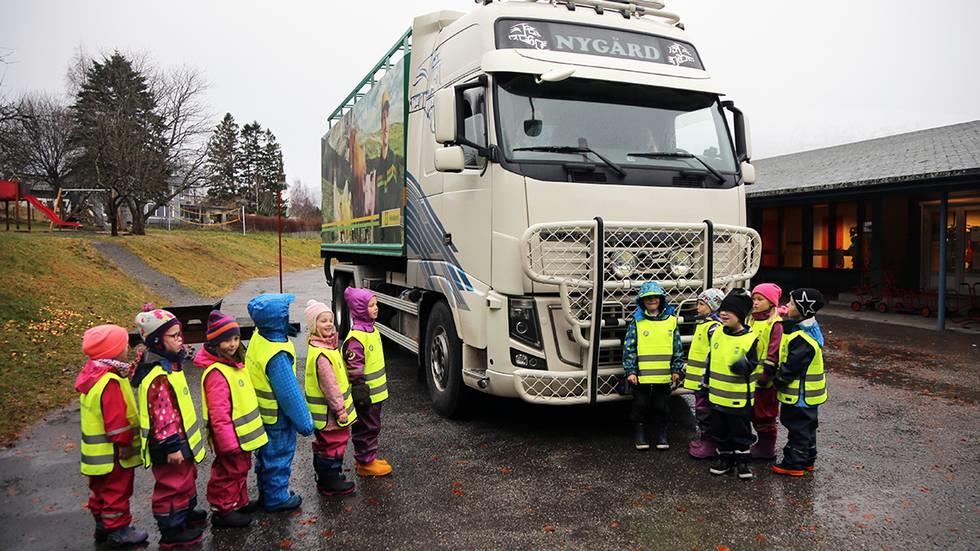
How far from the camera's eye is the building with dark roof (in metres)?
13.3

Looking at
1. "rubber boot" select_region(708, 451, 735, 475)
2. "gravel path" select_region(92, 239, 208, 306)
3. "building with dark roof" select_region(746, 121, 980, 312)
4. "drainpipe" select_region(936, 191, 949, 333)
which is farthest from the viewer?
"gravel path" select_region(92, 239, 208, 306)

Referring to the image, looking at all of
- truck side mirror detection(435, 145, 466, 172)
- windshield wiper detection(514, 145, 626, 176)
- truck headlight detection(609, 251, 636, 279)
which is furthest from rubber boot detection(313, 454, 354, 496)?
windshield wiper detection(514, 145, 626, 176)

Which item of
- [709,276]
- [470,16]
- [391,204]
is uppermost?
[470,16]

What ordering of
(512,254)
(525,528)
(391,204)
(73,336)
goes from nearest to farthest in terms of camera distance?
(525,528), (512,254), (391,204), (73,336)

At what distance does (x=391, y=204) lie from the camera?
770 cm

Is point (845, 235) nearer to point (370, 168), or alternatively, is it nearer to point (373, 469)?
point (370, 168)

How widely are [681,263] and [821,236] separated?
15524mm

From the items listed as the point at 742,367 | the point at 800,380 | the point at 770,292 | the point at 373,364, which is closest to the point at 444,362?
the point at 373,364

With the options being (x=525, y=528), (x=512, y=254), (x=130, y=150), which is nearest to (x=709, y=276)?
(x=512, y=254)

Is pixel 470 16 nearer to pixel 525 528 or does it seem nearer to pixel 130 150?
pixel 525 528

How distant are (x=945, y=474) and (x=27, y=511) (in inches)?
251

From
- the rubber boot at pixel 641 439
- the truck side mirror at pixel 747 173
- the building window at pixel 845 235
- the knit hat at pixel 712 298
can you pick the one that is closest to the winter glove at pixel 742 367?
the knit hat at pixel 712 298

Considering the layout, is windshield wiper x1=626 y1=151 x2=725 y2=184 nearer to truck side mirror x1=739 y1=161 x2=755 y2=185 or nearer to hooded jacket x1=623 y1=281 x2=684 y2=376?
truck side mirror x1=739 y1=161 x2=755 y2=185

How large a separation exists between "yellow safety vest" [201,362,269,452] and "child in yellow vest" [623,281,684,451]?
2767 millimetres
